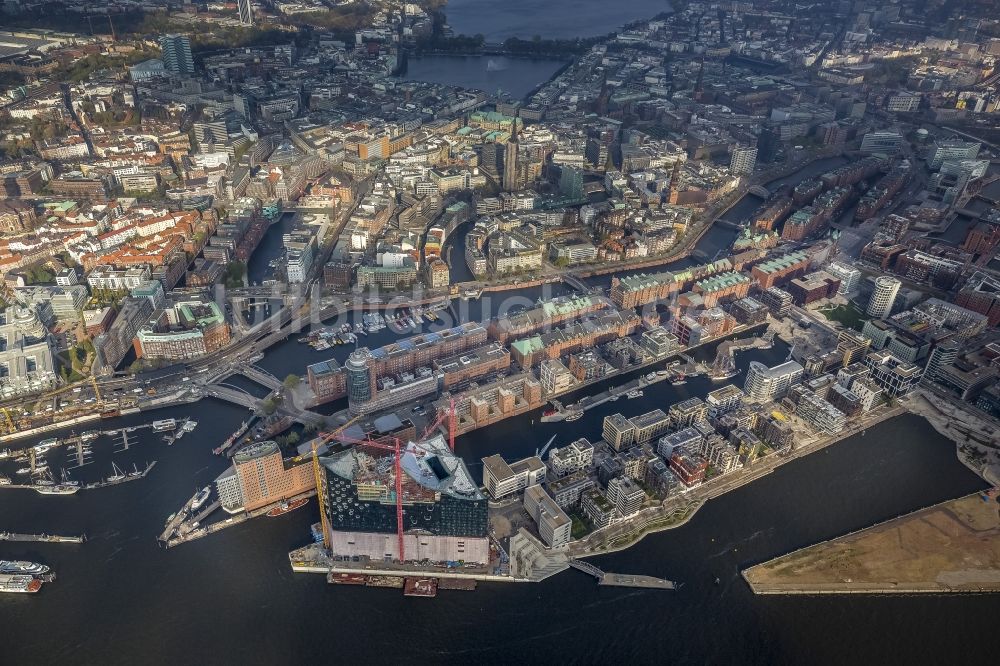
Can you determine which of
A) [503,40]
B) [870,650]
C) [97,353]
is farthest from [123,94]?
[870,650]

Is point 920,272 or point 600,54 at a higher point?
point 600,54

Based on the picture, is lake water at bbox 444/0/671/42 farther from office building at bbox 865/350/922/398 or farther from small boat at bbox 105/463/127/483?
small boat at bbox 105/463/127/483

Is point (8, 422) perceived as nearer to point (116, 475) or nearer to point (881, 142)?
point (116, 475)

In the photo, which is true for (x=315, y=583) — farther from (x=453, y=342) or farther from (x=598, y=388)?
(x=598, y=388)

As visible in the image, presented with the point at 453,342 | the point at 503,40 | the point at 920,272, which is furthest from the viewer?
the point at 503,40

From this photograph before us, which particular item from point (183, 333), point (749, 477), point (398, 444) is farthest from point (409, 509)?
point (183, 333)

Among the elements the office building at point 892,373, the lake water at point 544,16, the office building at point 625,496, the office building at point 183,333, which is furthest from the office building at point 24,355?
the lake water at point 544,16

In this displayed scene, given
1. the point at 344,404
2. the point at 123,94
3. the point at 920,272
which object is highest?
the point at 123,94

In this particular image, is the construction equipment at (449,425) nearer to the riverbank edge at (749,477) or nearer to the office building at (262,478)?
the office building at (262,478)

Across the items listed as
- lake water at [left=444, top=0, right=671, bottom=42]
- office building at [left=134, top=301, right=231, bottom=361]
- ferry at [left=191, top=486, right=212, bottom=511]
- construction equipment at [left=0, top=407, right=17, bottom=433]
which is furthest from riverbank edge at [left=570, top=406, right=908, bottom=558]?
lake water at [left=444, top=0, right=671, bottom=42]
